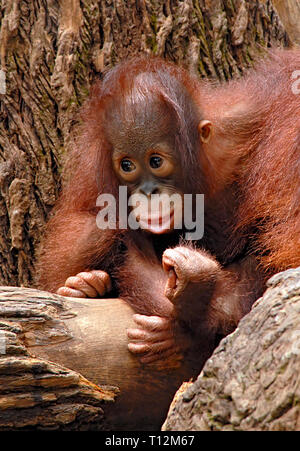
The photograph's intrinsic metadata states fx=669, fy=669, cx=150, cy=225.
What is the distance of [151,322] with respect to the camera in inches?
79.4

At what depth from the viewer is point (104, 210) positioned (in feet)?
8.25

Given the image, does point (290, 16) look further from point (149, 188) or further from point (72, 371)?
point (72, 371)

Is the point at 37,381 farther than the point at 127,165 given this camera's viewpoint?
No

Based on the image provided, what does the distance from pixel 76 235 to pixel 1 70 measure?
0.88 m

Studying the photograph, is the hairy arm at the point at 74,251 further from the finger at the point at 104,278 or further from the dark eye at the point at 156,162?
the dark eye at the point at 156,162

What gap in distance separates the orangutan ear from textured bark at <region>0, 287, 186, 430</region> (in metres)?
0.69

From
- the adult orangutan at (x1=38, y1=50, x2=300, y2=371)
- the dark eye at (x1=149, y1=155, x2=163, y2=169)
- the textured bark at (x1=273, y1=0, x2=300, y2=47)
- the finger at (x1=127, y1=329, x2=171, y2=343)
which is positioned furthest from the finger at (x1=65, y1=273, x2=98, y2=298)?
the textured bark at (x1=273, y1=0, x2=300, y2=47)

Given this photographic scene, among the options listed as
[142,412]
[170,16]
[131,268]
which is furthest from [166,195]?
[170,16]

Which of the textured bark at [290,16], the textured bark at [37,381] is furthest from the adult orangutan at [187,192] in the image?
the textured bark at [290,16]

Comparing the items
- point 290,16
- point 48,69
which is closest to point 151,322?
point 48,69

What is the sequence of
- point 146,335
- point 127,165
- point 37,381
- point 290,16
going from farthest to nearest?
point 290,16 < point 127,165 < point 146,335 < point 37,381

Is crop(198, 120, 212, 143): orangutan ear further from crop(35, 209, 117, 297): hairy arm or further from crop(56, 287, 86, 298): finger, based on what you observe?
crop(56, 287, 86, 298): finger

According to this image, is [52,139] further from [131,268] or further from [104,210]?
[131,268]

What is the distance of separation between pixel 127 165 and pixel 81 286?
45 cm
